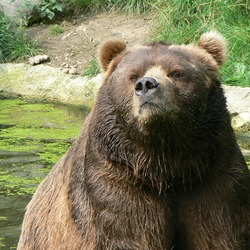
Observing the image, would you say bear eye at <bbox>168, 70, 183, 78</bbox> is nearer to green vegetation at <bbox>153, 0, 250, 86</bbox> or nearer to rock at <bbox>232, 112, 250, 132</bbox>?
rock at <bbox>232, 112, 250, 132</bbox>

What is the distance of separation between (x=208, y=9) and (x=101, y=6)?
3.21m

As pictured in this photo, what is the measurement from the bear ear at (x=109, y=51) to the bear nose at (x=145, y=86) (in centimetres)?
79

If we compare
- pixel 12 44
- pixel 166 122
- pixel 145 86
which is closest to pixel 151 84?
pixel 145 86

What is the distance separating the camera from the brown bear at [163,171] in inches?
203

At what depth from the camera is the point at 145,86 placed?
4.83 m

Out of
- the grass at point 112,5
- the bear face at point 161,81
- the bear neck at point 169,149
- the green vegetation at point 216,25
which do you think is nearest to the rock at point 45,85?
the green vegetation at point 216,25

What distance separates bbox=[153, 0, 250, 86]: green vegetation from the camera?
12836mm

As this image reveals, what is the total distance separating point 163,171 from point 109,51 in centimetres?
95

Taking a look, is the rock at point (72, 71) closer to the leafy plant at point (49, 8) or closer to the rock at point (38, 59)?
the rock at point (38, 59)

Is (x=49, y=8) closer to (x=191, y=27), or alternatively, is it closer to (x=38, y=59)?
(x=38, y=59)

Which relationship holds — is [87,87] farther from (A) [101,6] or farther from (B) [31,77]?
(A) [101,6]

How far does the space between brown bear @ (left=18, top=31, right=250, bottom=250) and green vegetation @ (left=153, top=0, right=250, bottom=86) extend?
7.14 meters

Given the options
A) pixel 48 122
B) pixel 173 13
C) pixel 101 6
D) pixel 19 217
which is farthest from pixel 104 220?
pixel 101 6

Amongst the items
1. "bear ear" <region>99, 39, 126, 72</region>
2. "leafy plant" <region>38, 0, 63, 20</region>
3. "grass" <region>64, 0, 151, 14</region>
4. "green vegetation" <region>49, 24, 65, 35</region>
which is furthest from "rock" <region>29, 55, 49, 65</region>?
"bear ear" <region>99, 39, 126, 72</region>
